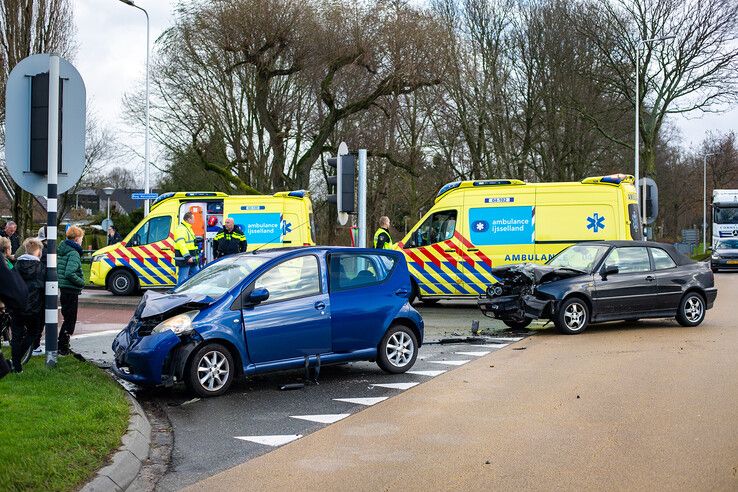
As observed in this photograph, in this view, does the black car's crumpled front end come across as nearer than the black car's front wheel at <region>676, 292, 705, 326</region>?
Yes

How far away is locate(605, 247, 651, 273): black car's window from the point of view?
1470cm

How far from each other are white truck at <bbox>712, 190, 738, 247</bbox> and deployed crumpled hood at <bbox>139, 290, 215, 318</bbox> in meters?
37.2

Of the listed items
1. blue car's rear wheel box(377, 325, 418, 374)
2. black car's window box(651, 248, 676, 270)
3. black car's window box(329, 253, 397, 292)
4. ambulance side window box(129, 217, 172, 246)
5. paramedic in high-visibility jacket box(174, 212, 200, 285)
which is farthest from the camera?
ambulance side window box(129, 217, 172, 246)

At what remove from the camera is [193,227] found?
71.5 feet

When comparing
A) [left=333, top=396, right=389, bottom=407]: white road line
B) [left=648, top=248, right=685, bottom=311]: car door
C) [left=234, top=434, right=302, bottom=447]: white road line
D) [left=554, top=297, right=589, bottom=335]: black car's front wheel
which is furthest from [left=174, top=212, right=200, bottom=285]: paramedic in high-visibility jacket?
[left=234, top=434, right=302, bottom=447]: white road line

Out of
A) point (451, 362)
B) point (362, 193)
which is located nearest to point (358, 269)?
point (451, 362)

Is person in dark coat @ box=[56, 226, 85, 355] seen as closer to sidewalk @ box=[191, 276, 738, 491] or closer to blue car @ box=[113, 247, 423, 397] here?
blue car @ box=[113, 247, 423, 397]

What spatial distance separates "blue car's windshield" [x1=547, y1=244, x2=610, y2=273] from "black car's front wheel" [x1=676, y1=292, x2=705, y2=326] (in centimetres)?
183

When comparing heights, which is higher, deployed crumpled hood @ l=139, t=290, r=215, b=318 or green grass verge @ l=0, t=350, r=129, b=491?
deployed crumpled hood @ l=139, t=290, r=215, b=318

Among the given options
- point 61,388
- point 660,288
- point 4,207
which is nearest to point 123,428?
point 61,388

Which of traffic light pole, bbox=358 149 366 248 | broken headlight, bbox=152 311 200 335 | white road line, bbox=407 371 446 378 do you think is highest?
traffic light pole, bbox=358 149 366 248

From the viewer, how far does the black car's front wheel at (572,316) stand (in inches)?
556

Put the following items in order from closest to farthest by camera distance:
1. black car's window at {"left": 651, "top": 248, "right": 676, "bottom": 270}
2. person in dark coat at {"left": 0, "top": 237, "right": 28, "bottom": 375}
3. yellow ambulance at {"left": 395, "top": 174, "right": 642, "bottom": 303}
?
1. person in dark coat at {"left": 0, "top": 237, "right": 28, "bottom": 375}
2. black car's window at {"left": 651, "top": 248, "right": 676, "bottom": 270}
3. yellow ambulance at {"left": 395, "top": 174, "right": 642, "bottom": 303}

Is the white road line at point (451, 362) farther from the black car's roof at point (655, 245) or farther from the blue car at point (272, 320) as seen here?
the black car's roof at point (655, 245)
